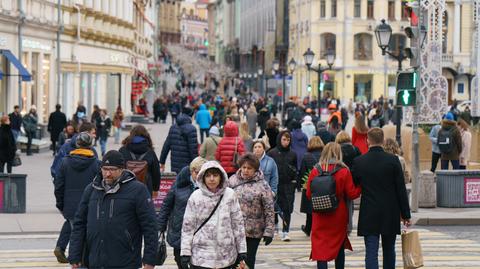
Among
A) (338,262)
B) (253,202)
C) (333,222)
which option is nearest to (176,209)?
(253,202)

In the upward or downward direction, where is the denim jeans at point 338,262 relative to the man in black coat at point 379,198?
downward

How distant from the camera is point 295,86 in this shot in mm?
106000

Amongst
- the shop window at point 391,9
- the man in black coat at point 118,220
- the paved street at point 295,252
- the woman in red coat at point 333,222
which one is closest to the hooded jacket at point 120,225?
the man in black coat at point 118,220

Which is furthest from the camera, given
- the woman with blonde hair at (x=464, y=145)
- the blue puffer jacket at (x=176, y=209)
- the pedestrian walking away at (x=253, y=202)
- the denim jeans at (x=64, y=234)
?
the woman with blonde hair at (x=464, y=145)

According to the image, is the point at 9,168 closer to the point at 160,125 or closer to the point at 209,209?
the point at 209,209

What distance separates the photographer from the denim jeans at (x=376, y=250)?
13312mm

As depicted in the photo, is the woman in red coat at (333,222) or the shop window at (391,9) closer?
the woman in red coat at (333,222)

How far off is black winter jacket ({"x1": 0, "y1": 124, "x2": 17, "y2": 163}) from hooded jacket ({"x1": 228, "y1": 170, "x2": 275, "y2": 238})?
15.5 metres

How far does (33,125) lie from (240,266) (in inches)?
1099

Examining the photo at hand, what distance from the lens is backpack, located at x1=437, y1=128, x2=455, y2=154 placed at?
88.9 feet

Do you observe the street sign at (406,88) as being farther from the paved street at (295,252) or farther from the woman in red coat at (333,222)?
the woman in red coat at (333,222)

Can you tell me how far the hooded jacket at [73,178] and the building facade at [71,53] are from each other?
74.9ft

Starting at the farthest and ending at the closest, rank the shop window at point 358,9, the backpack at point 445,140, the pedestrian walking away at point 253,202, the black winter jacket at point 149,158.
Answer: the shop window at point 358,9
the backpack at point 445,140
the black winter jacket at point 149,158
the pedestrian walking away at point 253,202

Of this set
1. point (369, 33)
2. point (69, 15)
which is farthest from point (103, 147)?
point (369, 33)
